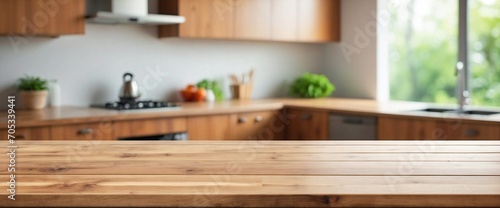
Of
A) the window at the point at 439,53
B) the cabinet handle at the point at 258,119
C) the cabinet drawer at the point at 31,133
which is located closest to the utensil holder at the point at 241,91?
the cabinet handle at the point at 258,119

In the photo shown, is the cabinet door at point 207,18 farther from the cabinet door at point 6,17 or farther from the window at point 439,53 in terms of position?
the window at point 439,53

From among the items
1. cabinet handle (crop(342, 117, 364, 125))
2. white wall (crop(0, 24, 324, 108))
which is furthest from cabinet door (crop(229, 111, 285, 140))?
white wall (crop(0, 24, 324, 108))

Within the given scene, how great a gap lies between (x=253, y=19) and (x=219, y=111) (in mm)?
903

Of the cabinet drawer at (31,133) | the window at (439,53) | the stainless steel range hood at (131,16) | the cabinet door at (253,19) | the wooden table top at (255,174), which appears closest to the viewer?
the wooden table top at (255,174)

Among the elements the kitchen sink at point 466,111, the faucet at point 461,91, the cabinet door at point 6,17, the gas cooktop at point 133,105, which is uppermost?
the cabinet door at point 6,17

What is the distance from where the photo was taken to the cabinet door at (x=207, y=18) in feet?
14.3

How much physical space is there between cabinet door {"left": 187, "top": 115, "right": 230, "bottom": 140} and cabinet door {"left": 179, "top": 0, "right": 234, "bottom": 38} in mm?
632

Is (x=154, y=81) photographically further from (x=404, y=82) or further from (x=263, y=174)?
(x=404, y=82)

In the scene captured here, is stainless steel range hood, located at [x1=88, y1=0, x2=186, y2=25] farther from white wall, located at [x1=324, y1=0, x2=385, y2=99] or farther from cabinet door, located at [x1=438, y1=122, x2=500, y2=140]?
cabinet door, located at [x1=438, y1=122, x2=500, y2=140]

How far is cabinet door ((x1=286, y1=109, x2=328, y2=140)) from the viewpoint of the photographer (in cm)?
446

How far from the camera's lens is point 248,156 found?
5.62 ft

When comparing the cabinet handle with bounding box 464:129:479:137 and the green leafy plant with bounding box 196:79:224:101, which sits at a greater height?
the green leafy plant with bounding box 196:79:224:101

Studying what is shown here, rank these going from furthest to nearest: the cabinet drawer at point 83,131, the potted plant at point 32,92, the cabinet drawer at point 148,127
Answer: the potted plant at point 32,92 → the cabinet drawer at point 148,127 → the cabinet drawer at point 83,131

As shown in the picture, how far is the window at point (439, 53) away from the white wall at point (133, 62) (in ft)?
7.95
